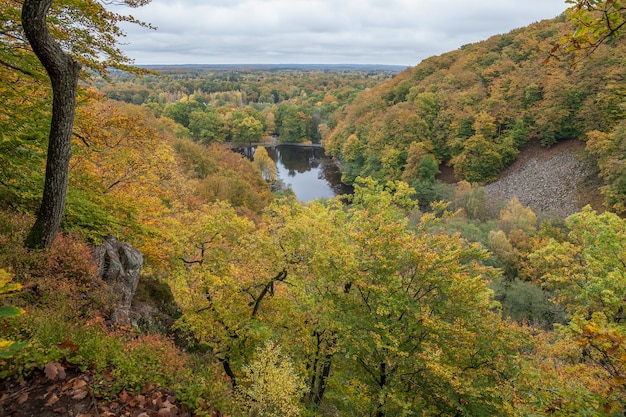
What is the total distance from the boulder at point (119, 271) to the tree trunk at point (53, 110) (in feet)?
5.76

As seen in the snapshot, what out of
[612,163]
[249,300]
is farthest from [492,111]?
[249,300]

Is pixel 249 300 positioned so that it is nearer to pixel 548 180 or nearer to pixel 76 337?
pixel 76 337

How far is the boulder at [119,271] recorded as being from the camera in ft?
25.5

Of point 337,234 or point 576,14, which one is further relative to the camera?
point 337,234

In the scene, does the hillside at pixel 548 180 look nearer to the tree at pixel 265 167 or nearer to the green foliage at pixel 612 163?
the green foliage at pixel 612 163

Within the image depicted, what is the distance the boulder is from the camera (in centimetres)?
776

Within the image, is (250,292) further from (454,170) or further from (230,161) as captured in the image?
(454,170)

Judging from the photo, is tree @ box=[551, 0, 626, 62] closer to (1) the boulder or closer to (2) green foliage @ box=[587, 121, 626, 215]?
(1) the boulder

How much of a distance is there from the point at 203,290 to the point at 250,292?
1514 mm

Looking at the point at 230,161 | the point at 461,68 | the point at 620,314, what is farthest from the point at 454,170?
the point at 620,314

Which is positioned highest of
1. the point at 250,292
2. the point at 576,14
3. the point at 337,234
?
the point at 576,14

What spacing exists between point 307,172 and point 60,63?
220 feet

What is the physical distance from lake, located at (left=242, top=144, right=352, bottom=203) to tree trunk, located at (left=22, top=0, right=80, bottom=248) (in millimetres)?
42937

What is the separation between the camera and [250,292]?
11.9 meters
